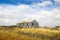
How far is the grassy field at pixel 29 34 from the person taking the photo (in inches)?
123

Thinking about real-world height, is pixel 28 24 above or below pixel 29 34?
above

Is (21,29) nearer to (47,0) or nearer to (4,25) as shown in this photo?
(4,25)

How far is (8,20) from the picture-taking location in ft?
10.9

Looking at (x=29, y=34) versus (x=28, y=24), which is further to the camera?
(x=28, y=24)

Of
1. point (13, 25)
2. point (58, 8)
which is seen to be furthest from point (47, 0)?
point (13, 25)

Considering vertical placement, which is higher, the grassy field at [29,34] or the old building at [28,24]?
the old building at [28,24]

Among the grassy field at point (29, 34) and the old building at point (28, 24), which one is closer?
the grassy field at point (29, 34)

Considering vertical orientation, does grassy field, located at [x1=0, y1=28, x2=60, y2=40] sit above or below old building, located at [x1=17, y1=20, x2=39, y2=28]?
below

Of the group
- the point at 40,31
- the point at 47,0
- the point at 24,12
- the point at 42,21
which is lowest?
the point at 40,31

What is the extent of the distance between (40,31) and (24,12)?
587 mm

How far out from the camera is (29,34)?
127 inches

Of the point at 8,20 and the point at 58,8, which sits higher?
the point at 58,8

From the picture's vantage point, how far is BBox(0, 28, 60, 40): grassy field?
3135 millimetres

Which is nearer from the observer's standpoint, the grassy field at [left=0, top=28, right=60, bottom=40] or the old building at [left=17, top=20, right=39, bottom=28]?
the grassy field at [left=0, top=28, right=60, bottom=40]
